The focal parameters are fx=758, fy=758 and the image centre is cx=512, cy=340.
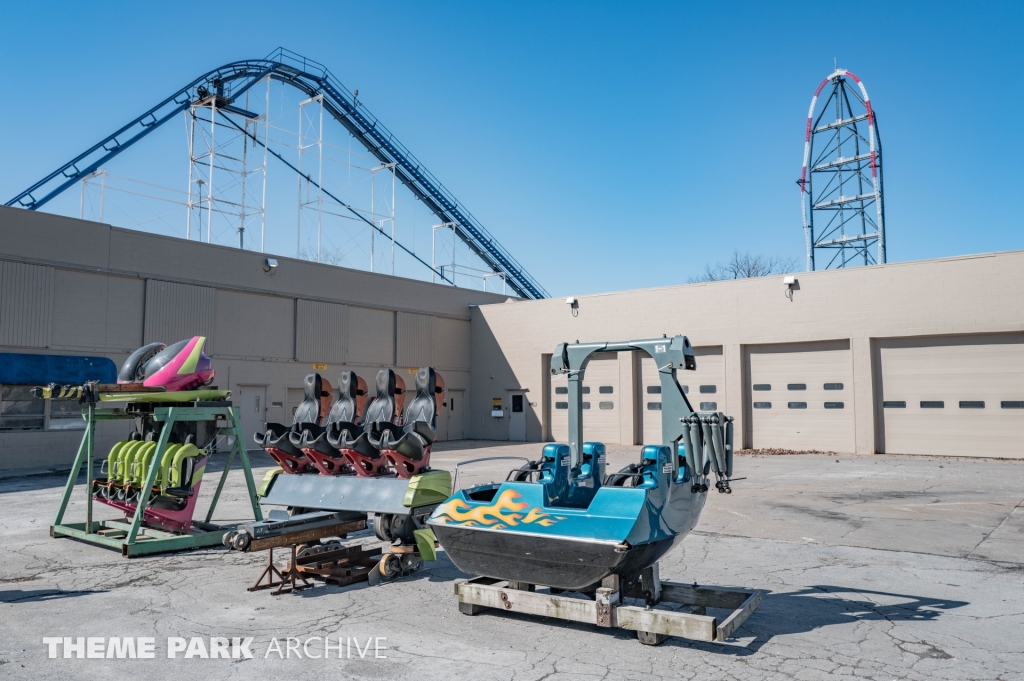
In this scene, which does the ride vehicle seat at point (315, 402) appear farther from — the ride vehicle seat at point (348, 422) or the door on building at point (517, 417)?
the door on building at point (517, 417)

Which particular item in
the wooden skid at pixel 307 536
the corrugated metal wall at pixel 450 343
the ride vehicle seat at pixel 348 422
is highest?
the corrugated metal wall at pixel 450 343

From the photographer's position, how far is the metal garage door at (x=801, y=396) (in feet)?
71.6

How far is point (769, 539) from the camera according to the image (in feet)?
30.1

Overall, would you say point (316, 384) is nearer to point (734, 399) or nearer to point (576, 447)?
point (576, 447)

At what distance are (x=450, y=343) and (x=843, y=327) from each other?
1424cm

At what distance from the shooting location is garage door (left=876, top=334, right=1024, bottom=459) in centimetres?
1948

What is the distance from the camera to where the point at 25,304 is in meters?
18.4

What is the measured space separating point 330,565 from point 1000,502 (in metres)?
10.7

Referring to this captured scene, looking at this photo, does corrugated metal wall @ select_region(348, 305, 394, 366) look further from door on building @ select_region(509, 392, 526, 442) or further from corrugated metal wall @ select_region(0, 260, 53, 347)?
corrugated metal wall @ select_region(0, 260, 53, 347)

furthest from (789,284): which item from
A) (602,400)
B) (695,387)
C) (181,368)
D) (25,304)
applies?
(25,304)

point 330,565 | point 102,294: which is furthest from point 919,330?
point 102,294

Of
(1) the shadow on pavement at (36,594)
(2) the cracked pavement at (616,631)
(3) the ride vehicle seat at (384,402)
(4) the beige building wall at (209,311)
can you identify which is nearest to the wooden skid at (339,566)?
(2) the cracked pavement at (616,631)

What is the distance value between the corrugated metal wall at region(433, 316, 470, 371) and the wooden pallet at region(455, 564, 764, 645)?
22.9m

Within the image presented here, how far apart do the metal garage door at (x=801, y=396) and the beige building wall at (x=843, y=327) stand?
4 centimetres
